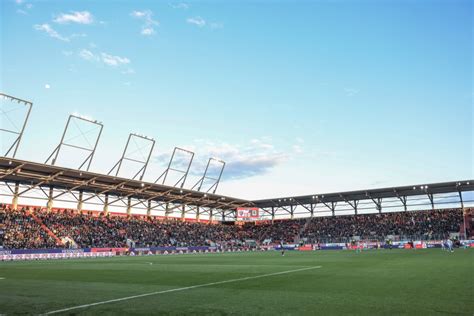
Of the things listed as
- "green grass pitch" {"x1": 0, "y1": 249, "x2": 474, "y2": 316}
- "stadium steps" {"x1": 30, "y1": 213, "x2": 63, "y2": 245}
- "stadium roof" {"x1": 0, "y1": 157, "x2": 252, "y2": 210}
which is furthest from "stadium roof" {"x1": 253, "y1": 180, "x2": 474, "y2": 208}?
"green grass pitch" {"x1": 0, "y1": 249, "x2": 474, "y2": 316}

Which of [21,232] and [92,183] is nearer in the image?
[21,232]

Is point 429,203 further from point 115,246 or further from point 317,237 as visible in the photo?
point 115,246

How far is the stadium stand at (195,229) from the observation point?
48.8 meters

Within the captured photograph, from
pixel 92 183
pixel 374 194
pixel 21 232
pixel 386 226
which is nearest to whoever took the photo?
pixel 21 232

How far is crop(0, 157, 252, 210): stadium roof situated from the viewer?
46.5m

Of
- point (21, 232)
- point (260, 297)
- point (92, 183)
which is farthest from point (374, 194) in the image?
point (260, 297)

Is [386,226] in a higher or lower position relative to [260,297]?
higher

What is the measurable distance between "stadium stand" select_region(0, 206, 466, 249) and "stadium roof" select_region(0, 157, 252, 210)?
4.01 m

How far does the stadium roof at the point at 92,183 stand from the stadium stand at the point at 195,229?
4.01 m

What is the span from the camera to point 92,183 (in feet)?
184

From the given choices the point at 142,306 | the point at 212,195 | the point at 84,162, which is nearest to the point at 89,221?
the point at 84,162

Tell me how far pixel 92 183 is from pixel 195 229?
77.8 ft

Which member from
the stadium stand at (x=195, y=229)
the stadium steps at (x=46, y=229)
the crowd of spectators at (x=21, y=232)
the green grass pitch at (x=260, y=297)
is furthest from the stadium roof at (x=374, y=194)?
the green grass pitch at (x=260, y=297)

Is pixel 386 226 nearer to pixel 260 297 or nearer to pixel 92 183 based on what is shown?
pixel 92 183
